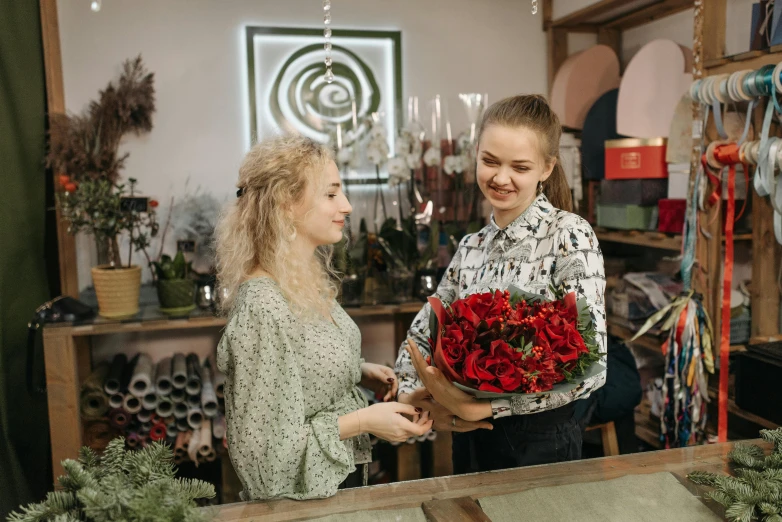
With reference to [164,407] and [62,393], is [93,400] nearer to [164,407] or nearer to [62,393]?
[62,393]

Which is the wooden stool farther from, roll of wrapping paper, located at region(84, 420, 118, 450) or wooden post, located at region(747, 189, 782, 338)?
roll of wrapping paper, located at region(84, 420, 118, 450)

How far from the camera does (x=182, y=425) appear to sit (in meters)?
2.92

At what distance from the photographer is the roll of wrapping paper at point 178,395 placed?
9.50ft

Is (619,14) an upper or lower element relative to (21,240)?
upper

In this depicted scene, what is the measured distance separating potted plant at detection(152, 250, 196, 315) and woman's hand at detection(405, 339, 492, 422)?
1.68 metres

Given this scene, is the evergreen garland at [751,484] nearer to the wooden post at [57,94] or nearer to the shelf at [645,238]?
the shelf at [645,238]

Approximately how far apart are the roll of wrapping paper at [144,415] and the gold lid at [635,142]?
7.67 ft

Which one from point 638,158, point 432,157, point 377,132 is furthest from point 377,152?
point 638,158

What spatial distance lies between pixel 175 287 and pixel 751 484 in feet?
7.40

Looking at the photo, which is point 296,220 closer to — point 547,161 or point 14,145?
point 547,161

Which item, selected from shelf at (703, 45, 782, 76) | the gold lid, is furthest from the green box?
shelf at (703, 45, 782, 76)

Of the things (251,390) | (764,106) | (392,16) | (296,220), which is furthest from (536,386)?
(392,16)

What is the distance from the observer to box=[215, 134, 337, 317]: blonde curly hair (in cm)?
154

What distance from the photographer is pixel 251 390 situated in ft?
4.54
